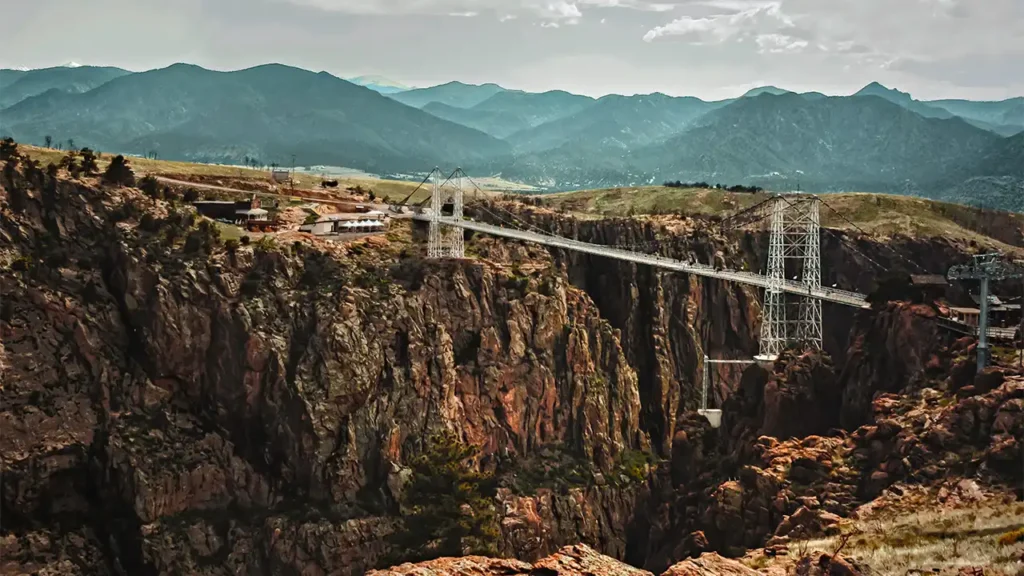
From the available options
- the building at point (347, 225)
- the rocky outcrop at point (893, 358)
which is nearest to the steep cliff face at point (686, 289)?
the building at point (347, 225)

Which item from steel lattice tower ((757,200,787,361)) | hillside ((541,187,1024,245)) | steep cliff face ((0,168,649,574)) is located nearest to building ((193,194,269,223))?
steep cliff face ((0,168,649,574))

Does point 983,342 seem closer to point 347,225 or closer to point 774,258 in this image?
point 774,258

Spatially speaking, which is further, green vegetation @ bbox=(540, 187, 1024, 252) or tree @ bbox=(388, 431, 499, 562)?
green vegetation @ bbox=(540, 187, 1024, 252)

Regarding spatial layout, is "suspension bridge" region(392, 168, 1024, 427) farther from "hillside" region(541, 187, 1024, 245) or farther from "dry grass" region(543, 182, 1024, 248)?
"hillside" region(541, 187, 1024, 245)

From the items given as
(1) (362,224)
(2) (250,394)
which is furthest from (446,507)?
(1) (362,224)

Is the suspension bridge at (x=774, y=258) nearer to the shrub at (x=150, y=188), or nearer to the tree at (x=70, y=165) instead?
the shrub at (x=150, y=188)

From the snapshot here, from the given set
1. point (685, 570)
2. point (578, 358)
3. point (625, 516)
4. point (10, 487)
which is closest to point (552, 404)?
point (578, 358)
